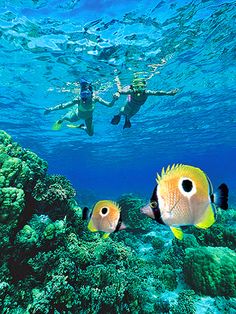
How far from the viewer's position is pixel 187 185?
6.73 ft

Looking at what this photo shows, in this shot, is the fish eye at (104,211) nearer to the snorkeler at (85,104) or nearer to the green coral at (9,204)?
the green coral at (9,204)

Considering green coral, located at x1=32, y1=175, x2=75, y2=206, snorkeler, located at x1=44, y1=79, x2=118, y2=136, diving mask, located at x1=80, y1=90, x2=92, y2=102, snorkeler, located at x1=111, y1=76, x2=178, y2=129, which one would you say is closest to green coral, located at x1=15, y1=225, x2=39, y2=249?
green coral, located at x1=32, y1=175, x2=75, y2=206

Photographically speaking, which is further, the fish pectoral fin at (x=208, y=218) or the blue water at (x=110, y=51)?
the blue water at (x=110, y=51)

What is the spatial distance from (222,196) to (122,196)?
1441 cm

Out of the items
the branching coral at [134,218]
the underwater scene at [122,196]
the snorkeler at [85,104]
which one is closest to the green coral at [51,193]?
the underwater scene at [122,196]

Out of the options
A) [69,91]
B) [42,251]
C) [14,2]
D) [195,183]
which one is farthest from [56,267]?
[69,91]

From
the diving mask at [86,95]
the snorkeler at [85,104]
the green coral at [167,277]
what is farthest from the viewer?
the snorkeler at [85,104]

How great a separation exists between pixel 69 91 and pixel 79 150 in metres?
29.2

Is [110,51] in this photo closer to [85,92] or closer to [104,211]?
[85,92]

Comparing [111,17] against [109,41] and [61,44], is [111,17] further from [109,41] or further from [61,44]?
[61,44]

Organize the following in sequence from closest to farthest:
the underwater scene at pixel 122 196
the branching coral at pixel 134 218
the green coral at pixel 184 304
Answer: the underwater scene at pixel 122 196, the green coral at pixel 184 304, the branching coral at pixel 134 218

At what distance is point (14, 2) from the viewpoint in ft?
37.1

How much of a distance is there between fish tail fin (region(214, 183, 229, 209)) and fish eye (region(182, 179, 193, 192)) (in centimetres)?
21

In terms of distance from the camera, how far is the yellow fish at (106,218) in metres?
3.53
